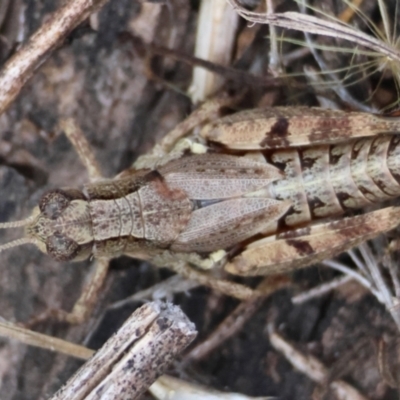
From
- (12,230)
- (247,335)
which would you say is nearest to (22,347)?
(12,230)

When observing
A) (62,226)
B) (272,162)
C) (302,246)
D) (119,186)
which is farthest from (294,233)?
(62,226)

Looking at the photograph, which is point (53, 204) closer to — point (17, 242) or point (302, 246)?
point (17, 242)

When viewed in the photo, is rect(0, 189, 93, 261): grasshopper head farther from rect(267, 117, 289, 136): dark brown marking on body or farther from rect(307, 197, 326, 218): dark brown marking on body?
rect(307, 197, 326, 218): dark brown marking on body

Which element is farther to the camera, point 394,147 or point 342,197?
point 342,197

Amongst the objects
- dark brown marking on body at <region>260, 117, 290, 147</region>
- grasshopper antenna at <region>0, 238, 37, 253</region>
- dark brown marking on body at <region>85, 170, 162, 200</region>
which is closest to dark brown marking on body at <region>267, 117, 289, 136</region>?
dark brown marking on body at <region>260, 117, 290, 147</region>

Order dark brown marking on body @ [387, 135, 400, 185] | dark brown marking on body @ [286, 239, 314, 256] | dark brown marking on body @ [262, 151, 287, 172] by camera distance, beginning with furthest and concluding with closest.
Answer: dark brown marking on body @ [262, 151, 287, 172], dark brown marking on body @ [286, 239, 314, 256], dark brown marking on body @ [387, 135, 400, 185]

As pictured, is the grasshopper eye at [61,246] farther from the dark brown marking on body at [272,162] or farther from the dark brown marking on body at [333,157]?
the dark brown marking on body at [333,157]

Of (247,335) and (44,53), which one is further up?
(44,53)

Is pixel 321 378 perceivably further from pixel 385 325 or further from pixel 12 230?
pixel 12 230
